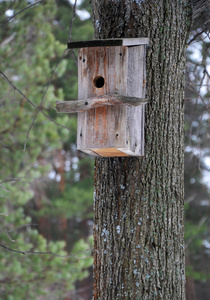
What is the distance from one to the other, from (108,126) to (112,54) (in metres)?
0.46

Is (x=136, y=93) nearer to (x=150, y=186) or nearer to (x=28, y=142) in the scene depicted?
(x=150, y=186)

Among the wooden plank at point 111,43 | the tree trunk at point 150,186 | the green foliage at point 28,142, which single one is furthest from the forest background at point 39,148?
the wooden plank at point 111,43

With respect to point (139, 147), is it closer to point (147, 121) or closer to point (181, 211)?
point (147, 121)

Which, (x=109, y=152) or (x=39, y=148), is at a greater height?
(x=39, y=148)

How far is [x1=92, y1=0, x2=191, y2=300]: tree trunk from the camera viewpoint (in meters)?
2.33

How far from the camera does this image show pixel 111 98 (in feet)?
7.41

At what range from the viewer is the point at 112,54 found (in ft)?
7.86

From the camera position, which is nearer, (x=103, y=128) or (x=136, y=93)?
(x=103, y=128)

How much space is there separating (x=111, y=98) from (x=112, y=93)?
92 millimetres

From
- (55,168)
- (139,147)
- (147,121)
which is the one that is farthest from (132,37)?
(55,168)

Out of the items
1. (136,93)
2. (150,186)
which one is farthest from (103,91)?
(150,186)

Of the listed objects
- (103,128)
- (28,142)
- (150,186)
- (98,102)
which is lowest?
(150,186)

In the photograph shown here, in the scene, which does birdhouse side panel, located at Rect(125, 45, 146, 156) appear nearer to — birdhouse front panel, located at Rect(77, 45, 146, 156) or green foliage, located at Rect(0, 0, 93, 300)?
birdhouse front panel, located at Rect(77, 45, 146, 156)

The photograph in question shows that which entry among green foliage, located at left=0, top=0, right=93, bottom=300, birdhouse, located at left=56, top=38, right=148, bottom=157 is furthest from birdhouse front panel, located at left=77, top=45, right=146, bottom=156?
green foliage, located at left=0, top=0, right=93, bottom=300
